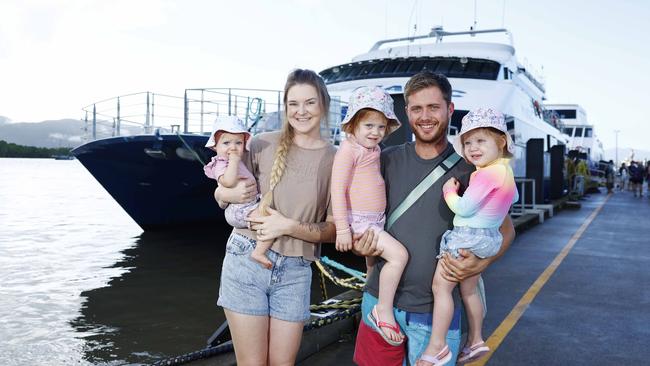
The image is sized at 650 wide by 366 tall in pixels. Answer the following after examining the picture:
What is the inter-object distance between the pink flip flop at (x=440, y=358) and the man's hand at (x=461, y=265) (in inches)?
12.7

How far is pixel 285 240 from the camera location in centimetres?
269

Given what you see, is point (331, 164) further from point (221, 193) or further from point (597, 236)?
point (597, 236)

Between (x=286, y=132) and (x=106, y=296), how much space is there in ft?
24.9

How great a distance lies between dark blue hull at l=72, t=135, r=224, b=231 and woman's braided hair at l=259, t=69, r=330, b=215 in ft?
26.4

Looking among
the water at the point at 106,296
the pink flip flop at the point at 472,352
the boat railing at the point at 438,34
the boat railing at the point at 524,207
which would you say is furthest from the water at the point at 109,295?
the boat railing at the point at 438,34

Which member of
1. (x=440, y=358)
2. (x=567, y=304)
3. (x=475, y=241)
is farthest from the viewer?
(x=567, y=304)

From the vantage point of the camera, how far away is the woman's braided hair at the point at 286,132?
2662 millimetres

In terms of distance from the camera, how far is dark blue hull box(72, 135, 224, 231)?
11672mm

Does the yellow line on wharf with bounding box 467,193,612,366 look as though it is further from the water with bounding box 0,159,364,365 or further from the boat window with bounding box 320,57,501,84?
the boat window with bounding box 320,57,501,84

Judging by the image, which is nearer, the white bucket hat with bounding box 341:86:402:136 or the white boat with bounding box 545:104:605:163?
the white bucket hat with bounding box 341:86:402:136

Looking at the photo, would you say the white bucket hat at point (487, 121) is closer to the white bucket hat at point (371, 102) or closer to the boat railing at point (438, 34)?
the white bucket hat at point (371, 102)

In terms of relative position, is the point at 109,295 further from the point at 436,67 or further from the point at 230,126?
the point at 436,67

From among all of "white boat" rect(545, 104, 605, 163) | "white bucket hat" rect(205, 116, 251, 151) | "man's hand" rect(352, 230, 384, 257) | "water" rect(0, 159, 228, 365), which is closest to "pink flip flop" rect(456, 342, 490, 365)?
"man's hand" rect(352, 230, 384, 257)

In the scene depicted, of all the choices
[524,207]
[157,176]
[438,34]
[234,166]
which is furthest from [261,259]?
[438,34]
